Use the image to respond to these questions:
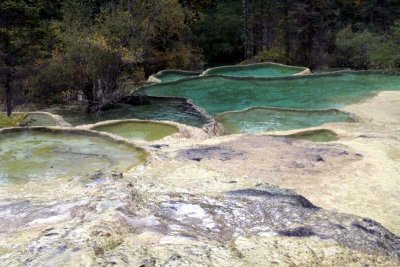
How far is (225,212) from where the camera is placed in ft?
21.9

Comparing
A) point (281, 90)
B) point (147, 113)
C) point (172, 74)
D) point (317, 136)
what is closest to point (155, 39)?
point (172, 74)

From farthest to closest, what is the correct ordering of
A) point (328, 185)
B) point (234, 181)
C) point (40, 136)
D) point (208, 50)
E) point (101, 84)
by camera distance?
point (208, 50)
point (101, 84)
point (40, 136)
point (328, 185)
point (234, 181)

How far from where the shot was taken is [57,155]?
11.2 m

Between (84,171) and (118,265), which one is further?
(84,171)

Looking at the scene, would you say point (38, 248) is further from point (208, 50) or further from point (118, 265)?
point (208, 50)

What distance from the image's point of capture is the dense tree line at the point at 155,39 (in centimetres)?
1777

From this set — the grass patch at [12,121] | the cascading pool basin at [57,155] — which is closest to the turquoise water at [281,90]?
the grass patch at [12,121]

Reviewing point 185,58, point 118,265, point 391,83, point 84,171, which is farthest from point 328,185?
point 185,58

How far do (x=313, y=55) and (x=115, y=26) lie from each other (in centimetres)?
1428

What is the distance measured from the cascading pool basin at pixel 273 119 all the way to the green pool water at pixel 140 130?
223 centimetres

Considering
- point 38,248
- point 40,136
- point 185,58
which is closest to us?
point 38,248

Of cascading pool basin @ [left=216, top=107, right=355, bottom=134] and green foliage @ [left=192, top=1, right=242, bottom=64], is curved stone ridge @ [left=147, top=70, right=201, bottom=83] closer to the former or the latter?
green foliage @ [left=192, top=1, right=242, bottom=64]

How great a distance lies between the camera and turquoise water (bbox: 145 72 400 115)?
19562 mm

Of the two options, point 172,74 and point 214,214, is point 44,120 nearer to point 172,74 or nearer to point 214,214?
point 214,214
